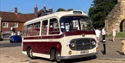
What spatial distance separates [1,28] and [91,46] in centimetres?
5731

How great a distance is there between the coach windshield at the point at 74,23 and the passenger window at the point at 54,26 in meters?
0.38

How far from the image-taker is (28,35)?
16.4m

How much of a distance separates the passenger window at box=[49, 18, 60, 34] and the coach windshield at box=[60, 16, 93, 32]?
0.38 metres

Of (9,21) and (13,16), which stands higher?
Result: (13,16)

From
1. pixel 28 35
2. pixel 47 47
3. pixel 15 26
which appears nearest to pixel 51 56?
pixel 47 47

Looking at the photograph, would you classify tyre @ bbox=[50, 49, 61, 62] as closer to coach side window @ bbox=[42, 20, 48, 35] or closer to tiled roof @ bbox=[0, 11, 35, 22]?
coach side window @ bbox=[42, 20, 48, 35]

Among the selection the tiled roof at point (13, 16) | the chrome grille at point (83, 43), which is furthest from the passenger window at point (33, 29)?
the tiled roof at point (13, 16)

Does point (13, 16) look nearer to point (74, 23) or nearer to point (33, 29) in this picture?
point (33, 29)

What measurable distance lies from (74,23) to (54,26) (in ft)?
3.71

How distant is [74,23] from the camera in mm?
12188

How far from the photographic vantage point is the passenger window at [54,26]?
12.1 metres

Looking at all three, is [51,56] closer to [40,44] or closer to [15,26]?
[40,44]

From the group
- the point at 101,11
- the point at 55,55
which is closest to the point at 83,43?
the point at 55,55

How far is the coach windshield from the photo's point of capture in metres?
11.9
